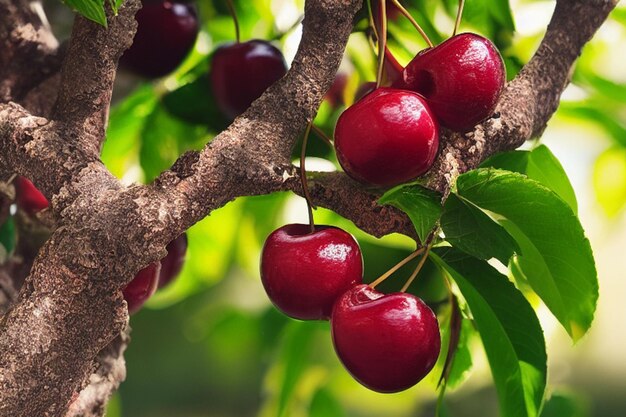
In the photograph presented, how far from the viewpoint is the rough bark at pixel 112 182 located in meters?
0.34

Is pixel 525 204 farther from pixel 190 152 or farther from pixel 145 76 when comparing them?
pixel 145 76

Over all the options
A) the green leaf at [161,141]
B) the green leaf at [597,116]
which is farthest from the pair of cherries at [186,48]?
the green leaf at [597,116]

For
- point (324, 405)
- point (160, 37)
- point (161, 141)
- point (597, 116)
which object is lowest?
point (324, 405)

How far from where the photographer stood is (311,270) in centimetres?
38

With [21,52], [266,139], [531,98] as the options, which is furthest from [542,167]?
[21,52]

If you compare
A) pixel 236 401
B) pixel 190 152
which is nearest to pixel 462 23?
pixel 190 152

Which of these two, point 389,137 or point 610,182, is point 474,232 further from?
point 610,182

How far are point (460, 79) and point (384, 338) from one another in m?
0.11

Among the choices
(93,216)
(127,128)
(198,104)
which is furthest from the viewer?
(127,128)

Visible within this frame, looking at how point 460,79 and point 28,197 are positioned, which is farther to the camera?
point 28,197

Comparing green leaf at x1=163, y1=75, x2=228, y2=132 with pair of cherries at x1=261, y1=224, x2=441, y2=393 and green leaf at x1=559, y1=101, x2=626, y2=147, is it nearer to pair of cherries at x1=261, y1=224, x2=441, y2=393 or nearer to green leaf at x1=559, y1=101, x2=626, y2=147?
pair of cherries at x1=261, y1=224, x2=441, y2=393

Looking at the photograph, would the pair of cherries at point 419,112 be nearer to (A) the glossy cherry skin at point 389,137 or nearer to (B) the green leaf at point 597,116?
(A) the glossy cherry skin at point 389,137

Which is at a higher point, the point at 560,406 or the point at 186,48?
the point at 186,48

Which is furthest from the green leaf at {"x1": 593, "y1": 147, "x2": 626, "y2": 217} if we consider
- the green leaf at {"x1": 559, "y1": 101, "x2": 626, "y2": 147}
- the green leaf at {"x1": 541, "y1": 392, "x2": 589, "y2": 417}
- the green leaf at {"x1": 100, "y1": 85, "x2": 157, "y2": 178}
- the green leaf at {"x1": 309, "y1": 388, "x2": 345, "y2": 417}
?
the green leaf at {"x1": 100, "y1": 85, "x2": 157, "y2": 178}
